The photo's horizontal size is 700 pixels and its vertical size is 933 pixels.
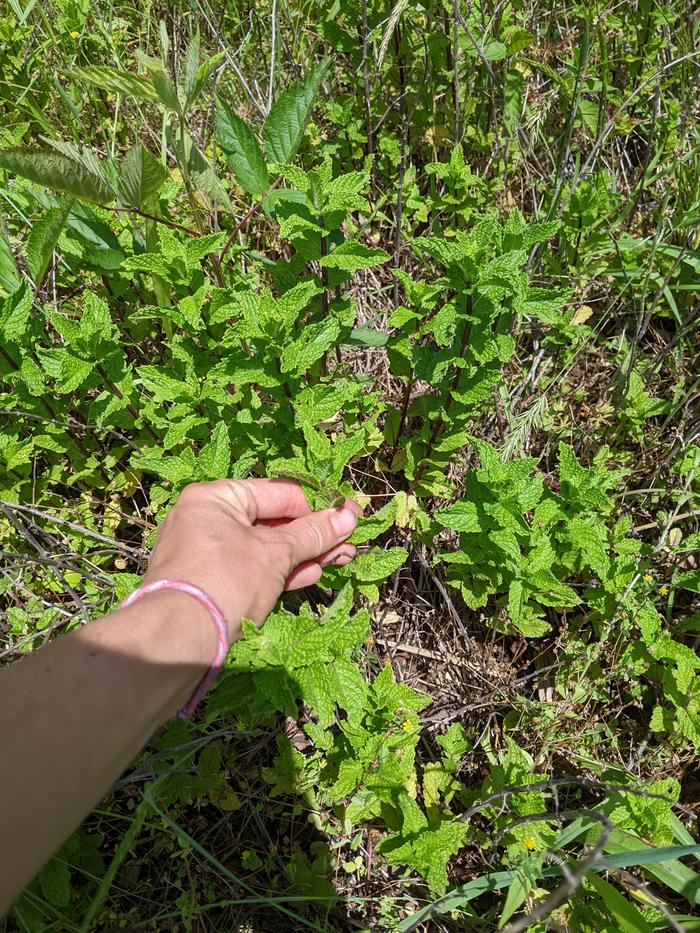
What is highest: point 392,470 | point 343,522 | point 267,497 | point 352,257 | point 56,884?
point 352,257

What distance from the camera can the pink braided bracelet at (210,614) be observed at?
5.19 feet

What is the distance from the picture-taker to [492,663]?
2746 millimetres

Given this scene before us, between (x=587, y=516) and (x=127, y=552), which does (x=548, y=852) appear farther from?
(x=127, y=552)

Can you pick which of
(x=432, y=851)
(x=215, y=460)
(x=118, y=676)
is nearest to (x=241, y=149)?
(x=215, y=460)

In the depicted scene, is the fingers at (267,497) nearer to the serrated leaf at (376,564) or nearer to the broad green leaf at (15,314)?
the serrated leaf at (376,564)

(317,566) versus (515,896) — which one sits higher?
(317,566)

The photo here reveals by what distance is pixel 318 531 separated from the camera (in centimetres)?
200

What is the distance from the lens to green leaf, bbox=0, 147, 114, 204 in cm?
201

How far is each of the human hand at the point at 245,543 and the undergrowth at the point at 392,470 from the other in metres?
0.08

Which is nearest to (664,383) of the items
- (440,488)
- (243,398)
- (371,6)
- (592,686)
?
(440,488)

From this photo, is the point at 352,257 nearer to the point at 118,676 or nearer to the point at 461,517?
the point at 461,517

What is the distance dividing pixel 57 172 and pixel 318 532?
1505mm

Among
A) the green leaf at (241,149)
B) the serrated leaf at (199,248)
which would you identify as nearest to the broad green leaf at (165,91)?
the green leaf at (241,149)

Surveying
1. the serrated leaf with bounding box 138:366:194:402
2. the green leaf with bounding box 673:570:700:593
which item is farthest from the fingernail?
the green leaf with bounding box 673:570:700:593
